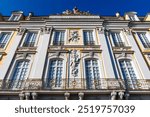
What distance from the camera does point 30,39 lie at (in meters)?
16.6

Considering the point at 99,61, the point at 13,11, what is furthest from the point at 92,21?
the point at 13,11

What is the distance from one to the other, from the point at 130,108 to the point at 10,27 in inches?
503

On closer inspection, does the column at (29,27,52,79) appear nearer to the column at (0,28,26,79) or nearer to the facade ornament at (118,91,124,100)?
the column at (0,28,26,79)

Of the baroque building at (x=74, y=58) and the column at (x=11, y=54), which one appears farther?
the column at (x=11, y=54)

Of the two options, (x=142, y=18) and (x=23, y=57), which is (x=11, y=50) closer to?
(x=23, y=57)

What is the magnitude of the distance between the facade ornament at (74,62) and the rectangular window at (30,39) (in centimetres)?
347

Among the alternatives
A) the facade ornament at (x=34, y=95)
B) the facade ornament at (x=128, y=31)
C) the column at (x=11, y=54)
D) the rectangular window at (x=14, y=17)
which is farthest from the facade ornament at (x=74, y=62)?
Result: the rectangular window at (x=14, y=17)

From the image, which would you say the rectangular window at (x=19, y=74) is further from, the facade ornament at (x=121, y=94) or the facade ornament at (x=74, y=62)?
the facade ornament at (x=121, y=94)

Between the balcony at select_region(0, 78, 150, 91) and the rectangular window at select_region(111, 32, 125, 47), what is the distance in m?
4.19

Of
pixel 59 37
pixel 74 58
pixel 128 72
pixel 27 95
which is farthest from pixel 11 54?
pixel 128 72

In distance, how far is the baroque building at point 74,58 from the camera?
1128 cm

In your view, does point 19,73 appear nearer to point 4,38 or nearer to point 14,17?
point 4,38

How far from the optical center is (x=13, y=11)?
69.0ft

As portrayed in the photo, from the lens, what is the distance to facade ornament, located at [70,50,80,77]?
42.4 ft
